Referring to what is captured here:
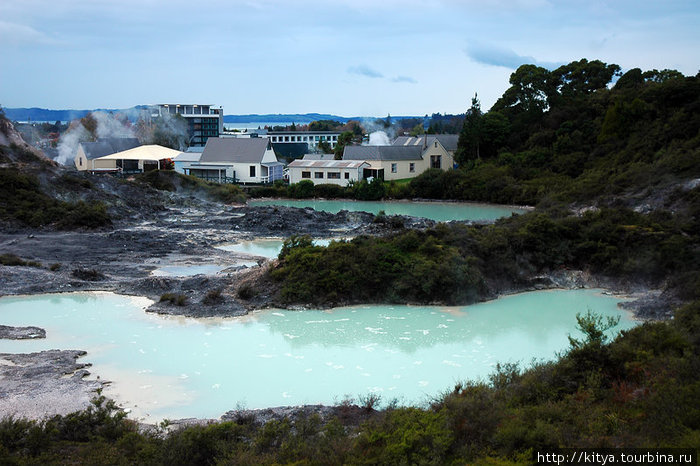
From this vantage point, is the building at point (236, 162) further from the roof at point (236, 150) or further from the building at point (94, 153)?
the building at point (94, 153)

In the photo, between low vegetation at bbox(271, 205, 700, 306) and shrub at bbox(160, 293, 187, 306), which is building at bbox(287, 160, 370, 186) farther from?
shrub at bbox(160, 293, 187, 306)

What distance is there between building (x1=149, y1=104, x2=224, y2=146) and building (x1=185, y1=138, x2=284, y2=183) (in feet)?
76.5

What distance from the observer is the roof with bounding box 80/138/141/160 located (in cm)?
4891

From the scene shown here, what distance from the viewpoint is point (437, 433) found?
6738 millimetres

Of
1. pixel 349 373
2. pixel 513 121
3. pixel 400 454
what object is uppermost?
pixel 513 121

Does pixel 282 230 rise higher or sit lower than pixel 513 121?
lower

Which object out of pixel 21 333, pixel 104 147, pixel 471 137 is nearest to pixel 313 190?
pixel 471 137

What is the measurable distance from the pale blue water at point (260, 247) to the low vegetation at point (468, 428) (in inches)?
555

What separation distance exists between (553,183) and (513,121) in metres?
9.56

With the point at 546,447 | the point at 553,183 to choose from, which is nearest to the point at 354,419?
the point at 546,447

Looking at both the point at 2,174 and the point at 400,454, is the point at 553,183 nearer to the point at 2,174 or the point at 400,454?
the point at 2,174

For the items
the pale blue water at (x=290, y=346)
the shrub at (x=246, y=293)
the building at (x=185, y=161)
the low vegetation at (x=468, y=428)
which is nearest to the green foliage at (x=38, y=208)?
the pale blue water at (x=290, y=346)

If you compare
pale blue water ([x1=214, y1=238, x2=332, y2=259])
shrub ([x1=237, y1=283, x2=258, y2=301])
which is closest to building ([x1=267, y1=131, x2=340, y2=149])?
pale blue water ([x1=214, y1=238, x2=332, y2=259])

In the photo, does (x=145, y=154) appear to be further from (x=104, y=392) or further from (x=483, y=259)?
(x=104, y=392)
